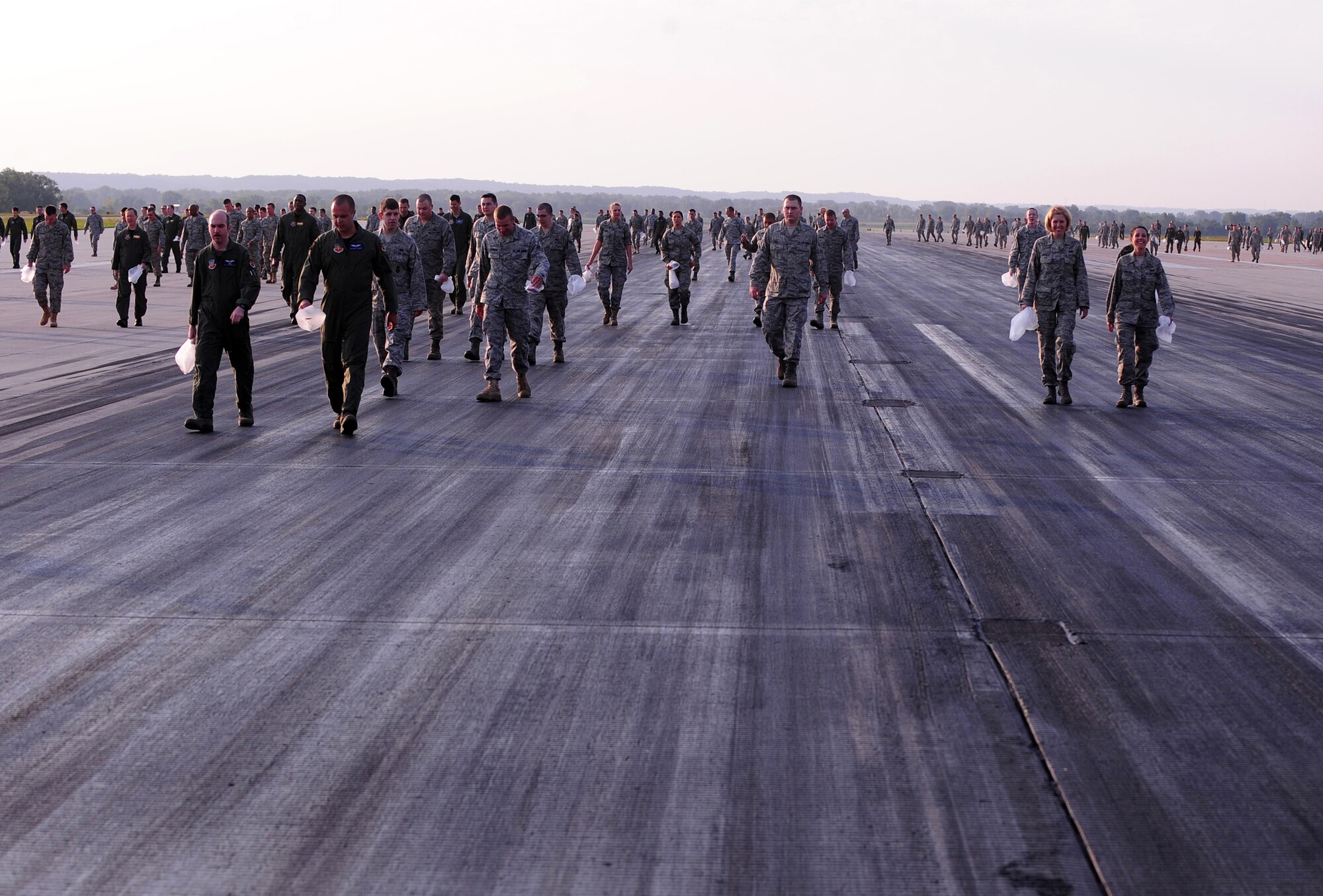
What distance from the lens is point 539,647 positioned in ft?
18.8

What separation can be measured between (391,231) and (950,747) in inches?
444

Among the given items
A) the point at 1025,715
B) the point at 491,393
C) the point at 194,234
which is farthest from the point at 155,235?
the point at 1025,715

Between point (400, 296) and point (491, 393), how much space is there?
2.61 m

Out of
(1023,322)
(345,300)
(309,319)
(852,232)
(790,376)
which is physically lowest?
(790,376)

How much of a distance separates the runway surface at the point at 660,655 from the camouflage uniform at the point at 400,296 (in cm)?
228

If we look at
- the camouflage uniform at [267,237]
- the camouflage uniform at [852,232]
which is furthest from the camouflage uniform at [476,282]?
the camouflage uniform at [267,237]

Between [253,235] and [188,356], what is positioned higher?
[253,235]

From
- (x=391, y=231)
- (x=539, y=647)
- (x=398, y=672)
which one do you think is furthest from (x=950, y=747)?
(x=391, y=231)

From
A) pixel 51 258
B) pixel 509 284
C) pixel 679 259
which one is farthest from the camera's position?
pixel 679 259

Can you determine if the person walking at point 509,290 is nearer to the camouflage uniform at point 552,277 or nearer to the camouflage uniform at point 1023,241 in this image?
the camouflage uniform at point 552,277

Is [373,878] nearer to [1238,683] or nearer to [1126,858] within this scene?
[1126,858]

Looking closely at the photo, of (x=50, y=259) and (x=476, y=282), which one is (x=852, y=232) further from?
(x=50, y=259)

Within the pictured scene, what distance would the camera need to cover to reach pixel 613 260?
2156 centimetres

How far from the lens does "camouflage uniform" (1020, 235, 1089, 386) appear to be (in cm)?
1343
